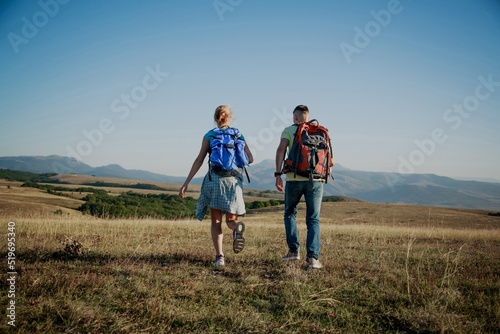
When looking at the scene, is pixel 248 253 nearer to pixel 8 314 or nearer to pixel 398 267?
pixel 398 267

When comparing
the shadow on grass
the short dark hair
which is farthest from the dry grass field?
the short dark hair

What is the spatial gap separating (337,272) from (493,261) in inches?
155

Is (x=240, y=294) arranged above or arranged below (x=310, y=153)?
below

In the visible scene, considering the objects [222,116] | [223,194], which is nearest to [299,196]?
[223,194]

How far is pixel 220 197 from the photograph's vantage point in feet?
17.8

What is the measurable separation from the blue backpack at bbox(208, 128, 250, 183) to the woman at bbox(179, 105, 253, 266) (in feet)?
0.26

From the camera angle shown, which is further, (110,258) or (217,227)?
(110,258)

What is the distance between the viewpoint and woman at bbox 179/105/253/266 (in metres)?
5.41

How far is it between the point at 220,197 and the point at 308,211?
170cm

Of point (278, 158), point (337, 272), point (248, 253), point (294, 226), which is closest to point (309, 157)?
point (278, 158)

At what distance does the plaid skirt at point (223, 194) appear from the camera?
17.8 ft

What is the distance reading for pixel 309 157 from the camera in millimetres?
5605

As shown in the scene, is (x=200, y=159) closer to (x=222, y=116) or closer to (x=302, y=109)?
(x=222, y=116)

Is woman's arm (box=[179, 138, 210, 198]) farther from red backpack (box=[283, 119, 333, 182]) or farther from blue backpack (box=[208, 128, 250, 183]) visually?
red backpack (box=[283, 119, 333, 182])
